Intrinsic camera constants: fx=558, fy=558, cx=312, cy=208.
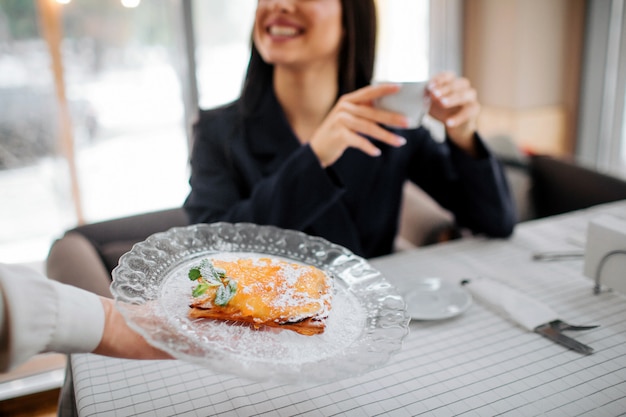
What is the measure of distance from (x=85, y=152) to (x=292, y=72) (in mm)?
2409

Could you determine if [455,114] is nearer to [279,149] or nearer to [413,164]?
[413,164]

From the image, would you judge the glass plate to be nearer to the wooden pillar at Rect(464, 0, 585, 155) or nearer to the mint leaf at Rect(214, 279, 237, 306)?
the mint leaf at Rect(214, 279, 237, 306)

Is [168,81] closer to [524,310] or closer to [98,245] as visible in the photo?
[98,245]

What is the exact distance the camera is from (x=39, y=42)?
2.99 m

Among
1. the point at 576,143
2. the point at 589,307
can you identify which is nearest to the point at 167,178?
the point at 576,143

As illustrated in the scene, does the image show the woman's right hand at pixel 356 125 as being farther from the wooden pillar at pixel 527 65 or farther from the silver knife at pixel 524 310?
the wooden pillar at pixel 527 65

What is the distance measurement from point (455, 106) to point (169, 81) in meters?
2.55

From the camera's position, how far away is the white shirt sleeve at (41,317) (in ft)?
1.96

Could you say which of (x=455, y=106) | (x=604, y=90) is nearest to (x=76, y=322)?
(x=455, y=106)

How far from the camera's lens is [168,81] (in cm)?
341

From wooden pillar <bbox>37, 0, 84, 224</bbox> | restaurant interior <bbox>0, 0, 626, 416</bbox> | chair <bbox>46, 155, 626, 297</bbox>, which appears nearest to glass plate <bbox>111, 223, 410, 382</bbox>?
chair <bbox>46, 155, 626, 297</bbox>

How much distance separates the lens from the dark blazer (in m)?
1.26

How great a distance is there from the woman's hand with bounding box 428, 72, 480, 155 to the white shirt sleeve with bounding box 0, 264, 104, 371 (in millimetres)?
752

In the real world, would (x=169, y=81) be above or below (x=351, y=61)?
below
